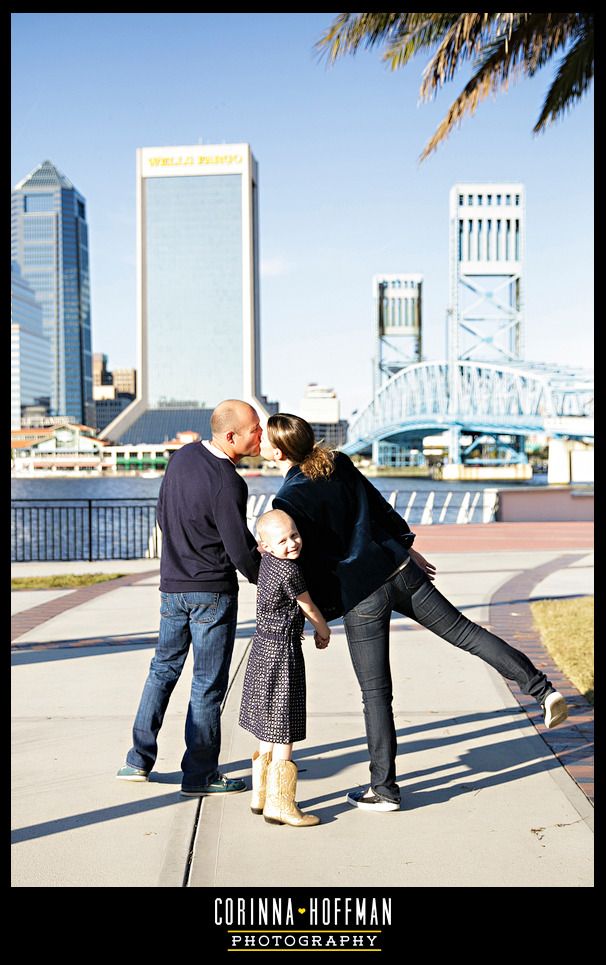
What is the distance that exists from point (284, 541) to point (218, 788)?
1.32 m

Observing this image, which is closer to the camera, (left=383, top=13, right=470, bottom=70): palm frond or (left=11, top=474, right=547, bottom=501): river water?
(left=383, top=13, right=470, bottom=70): palm frond

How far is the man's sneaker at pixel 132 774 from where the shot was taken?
14.4 feet

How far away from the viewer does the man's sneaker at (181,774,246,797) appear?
167 inches

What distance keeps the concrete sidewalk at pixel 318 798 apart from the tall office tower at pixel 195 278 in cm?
17086

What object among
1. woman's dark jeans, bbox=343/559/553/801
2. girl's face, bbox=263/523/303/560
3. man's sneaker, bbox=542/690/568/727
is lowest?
man's sneaker, bbox=542/690/568/727

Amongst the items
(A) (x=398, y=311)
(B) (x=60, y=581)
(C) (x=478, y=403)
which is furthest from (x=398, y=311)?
(B) (x=60, y=581)

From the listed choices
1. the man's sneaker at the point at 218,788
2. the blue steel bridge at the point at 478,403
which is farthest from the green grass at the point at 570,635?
the blue steel bridge at the point at 478,403

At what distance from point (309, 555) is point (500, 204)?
466ft

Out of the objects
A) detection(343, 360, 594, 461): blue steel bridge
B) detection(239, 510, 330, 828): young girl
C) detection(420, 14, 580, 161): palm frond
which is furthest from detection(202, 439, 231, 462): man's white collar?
detection(343, 360, 594, 461): blue steel bridge

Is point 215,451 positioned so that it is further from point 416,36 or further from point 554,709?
point 416,36

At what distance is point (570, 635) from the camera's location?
772 cm

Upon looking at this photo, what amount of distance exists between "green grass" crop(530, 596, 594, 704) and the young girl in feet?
8.65

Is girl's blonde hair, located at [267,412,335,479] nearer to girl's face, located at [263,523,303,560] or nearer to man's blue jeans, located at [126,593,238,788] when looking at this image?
girl's face, located at [263,523,303,560]
